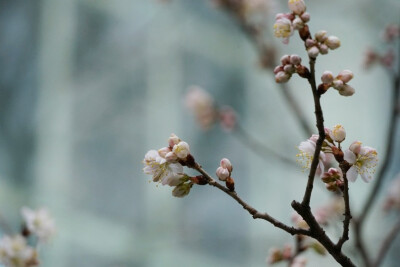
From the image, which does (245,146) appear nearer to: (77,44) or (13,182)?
(77,44)

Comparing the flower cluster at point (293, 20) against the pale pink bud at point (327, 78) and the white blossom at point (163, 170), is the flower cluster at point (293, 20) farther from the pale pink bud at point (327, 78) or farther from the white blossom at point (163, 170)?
the white blossom at point (163, 170)

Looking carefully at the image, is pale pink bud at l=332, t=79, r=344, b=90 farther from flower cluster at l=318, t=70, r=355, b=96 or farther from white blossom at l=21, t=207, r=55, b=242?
white blossom at l=21, t=207, r=55, b=242

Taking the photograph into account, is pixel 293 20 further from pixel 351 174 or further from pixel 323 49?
pixel 351 174

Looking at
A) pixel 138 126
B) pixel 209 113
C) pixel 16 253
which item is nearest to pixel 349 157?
pixel 16 253

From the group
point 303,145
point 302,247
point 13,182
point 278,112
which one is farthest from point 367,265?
point 278,112

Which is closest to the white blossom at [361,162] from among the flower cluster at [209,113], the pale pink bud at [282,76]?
the pale pink bud at [282,76]

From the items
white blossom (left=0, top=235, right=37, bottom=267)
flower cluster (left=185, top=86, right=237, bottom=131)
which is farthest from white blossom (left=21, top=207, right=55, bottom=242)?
flower cluster (left=185, top=86, right=237, bottom=131)

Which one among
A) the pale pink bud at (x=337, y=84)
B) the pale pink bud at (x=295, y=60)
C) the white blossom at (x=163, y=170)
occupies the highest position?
the pale pink bud at (x=337, y=84)
